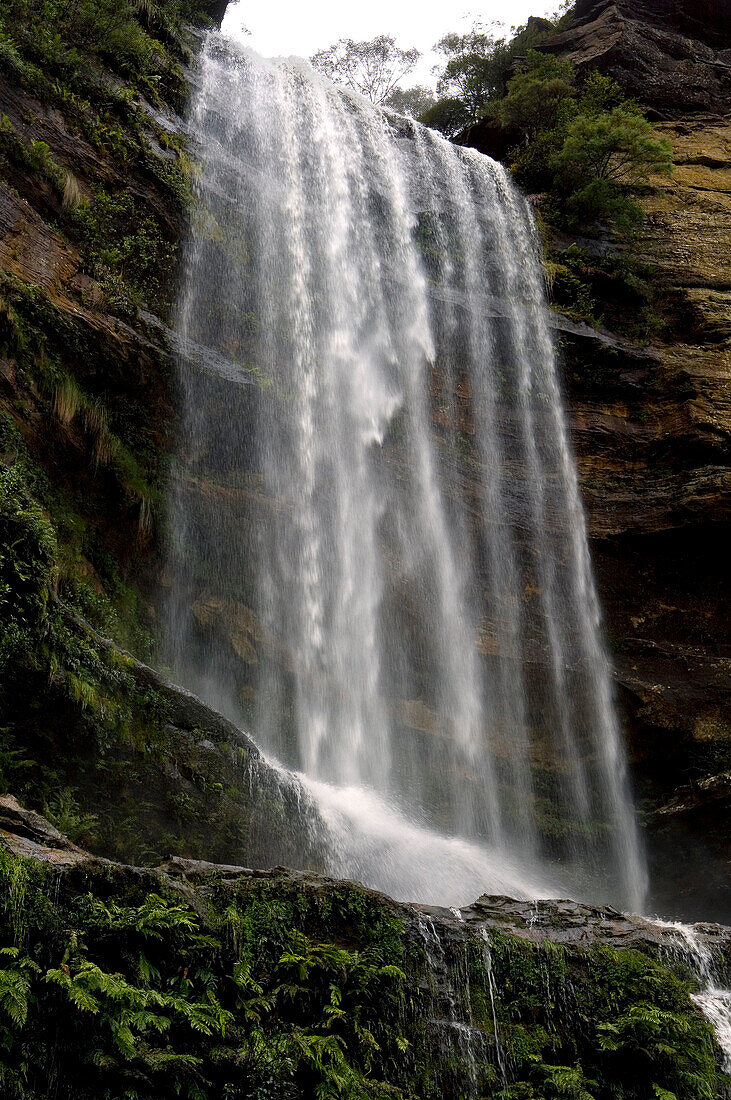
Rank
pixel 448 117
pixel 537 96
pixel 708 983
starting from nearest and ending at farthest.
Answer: pixel 708 983 → pixel 537 96 → pixel 448 117

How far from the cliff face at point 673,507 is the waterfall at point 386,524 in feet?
2.11

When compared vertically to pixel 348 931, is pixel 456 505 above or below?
above

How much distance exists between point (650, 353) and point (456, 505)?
621cm

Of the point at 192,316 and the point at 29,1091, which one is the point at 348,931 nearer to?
the point at 29,1091

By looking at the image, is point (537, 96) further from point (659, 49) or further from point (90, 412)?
point (90, 412)

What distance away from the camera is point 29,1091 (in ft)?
12.2

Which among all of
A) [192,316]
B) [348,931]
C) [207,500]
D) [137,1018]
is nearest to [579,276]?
[192,316]

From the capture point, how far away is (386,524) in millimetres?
14117

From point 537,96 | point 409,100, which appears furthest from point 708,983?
point 409,100

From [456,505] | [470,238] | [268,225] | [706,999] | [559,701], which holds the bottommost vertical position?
[559,701]

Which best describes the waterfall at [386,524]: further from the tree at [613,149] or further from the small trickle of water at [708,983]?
the tree at [613,149]

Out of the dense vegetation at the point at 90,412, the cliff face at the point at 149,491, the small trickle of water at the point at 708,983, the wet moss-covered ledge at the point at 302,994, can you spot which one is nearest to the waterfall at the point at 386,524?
the cliff face at the point at 149,491

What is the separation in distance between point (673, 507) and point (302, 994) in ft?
40.5

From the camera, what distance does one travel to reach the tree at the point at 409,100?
35906 mm
